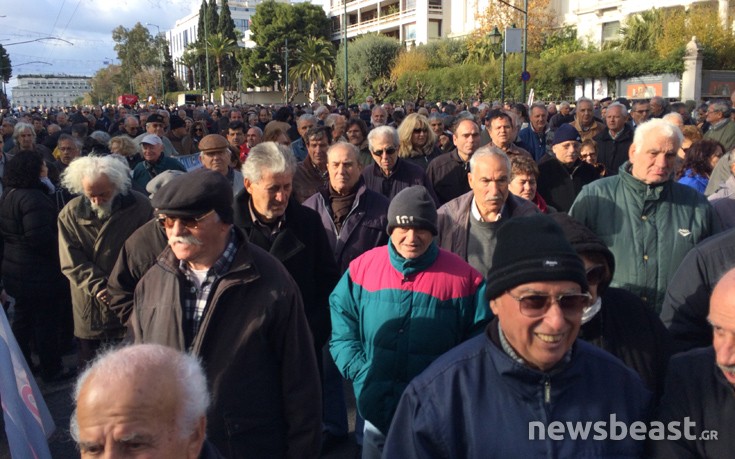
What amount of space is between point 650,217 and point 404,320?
1.57 m

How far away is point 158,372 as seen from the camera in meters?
Answer: 1.77

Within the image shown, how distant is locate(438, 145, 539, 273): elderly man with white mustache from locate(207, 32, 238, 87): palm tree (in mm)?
71437

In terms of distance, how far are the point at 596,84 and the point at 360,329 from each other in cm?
3614

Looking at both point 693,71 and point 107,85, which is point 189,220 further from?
point 107,85

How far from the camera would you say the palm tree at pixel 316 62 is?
6319cm

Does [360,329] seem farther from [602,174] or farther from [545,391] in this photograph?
[602,174]

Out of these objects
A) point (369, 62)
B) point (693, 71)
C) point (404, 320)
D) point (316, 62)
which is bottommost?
point (404, 320)

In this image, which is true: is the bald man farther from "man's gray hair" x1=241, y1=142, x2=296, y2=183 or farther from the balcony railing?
the balcony railing

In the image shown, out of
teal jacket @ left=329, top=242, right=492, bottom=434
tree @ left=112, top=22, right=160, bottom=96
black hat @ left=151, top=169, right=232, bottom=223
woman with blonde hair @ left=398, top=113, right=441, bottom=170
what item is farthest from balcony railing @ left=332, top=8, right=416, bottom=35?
black hat @ left=151, top=169, right=232, bottom=223

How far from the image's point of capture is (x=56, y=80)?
160375 mm

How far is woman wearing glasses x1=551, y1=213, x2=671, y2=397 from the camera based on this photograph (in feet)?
7.82

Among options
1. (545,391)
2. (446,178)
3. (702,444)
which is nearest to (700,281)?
(702,444)

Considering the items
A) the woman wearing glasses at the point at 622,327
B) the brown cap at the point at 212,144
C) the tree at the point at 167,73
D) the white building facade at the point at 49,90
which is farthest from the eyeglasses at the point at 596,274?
the white building facade at the point at 49,90

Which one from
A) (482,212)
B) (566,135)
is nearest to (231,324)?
(482,212)
